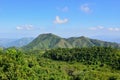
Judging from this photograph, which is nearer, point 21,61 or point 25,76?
point 25,76

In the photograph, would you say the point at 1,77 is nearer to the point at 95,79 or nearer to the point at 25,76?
the point at 25,76

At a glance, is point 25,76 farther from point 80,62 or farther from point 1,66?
point 80,62

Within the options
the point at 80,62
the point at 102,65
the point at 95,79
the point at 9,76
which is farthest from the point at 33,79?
the point at 80,62

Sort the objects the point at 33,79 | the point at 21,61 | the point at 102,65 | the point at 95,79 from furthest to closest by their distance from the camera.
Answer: the point at 102,65 < the point at 95,79 < the point at 21,61 < the point at 33,79

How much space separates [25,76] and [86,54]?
383 ft

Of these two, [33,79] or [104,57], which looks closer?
[33,79]

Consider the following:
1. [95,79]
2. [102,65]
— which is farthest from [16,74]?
[102,65]

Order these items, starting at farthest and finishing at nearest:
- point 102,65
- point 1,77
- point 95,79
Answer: point 102,65
point 95,79
point 1,77

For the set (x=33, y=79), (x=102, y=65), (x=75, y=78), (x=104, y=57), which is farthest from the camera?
(x=104, y=57)

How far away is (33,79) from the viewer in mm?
88000

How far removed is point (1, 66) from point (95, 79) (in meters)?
37.8

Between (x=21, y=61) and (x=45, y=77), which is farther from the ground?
(x=21, y=61)

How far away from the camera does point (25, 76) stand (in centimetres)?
8650

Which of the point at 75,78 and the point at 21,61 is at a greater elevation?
the point at 21,61
